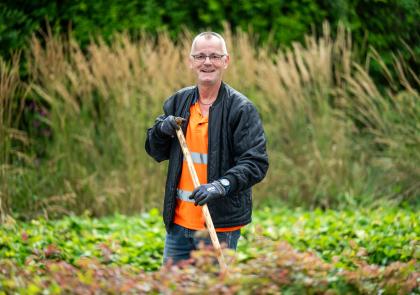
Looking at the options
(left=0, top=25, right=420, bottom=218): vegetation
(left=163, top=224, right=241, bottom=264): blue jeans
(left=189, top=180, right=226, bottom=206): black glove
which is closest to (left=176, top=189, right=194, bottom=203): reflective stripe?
(left=163, top=224, right=241, bottom=264): blue jeans

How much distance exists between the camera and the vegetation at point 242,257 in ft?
11.7

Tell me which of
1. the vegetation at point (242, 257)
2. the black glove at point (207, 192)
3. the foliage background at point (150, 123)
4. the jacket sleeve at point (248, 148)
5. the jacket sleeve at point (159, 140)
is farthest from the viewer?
the foliage background at point (150, 123)

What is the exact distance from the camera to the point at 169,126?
4453 millimetres

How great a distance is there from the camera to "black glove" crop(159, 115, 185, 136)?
175 inches

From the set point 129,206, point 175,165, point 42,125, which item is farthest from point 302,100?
point 175,165

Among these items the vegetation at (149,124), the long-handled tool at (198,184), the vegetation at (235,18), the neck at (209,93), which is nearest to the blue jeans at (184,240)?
the long-handled tool at (198,184)

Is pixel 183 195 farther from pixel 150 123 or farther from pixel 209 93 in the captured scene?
pixel 150 123

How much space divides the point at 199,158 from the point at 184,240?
0.49 m

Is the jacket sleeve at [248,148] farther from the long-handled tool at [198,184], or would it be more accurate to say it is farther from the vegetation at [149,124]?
the vegetation at [149,124]

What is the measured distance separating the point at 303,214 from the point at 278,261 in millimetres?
4417

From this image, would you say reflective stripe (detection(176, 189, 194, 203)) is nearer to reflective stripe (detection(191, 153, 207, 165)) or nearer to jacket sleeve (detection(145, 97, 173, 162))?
reflective stripe (detection(191, 153, 207, 165))

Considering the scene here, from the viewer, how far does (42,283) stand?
3.58m

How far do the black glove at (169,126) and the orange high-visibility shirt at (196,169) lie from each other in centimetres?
14

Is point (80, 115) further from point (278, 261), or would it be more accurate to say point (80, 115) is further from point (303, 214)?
point (278, 261)
